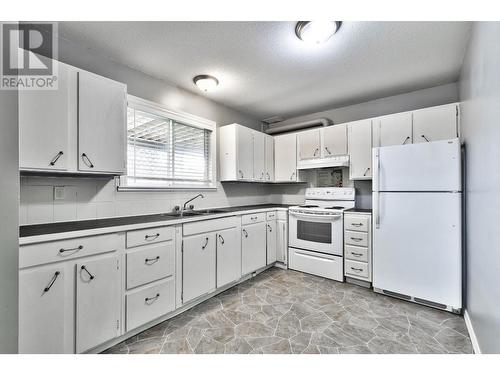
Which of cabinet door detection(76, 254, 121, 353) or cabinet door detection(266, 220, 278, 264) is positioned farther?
cabinet door detection(266, 220, 278, 264)

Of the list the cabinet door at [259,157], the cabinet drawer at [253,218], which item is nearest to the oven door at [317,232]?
the cabinet drawer at [253,218]

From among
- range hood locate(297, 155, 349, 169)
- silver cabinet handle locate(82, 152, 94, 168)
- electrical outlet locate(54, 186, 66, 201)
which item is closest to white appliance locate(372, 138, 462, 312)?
range hood locate(297, 155, 349, 169)

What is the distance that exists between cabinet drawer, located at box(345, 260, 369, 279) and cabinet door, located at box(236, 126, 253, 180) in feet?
6.03

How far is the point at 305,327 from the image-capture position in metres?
2.03

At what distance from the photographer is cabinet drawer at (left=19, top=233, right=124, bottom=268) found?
139 centimetres

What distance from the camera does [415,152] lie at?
243cm

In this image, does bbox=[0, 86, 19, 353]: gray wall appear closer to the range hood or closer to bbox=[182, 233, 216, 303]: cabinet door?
bbox=[182, 233, 216, 303]: cabinet door

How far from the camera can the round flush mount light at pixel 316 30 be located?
6.03 feet

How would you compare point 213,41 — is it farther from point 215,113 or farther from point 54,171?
point 54,171

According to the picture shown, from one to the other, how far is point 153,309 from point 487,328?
242 centimetres

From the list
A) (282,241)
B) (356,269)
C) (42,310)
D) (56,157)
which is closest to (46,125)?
(56,157)

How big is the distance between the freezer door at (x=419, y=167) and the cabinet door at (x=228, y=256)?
178 cm
